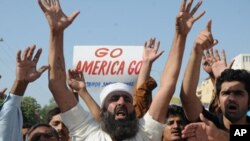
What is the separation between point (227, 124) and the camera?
424cm

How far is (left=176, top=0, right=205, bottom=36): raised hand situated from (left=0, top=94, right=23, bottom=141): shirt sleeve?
5.44 ft

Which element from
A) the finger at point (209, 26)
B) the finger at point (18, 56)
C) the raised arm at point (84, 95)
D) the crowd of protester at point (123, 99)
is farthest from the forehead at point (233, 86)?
the finger at point (18, 56)

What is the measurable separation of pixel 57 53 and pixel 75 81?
1.63 feet

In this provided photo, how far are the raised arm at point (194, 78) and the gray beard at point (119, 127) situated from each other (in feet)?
1.65

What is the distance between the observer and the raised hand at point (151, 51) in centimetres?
557

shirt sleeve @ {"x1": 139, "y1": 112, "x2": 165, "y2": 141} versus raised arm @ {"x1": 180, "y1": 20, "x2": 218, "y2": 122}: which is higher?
raised arm @ {"x1": 180, "y1": 20, "x2": 218, "y2": 122}

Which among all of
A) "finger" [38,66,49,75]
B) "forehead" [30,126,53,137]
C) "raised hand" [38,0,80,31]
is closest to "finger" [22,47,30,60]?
"finger" [38,66,49,75]

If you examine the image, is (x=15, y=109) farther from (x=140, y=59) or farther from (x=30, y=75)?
(x=140, y=59)

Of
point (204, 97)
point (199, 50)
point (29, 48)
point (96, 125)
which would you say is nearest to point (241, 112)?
point (199, 50)

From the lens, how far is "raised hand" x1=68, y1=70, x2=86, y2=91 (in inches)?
196

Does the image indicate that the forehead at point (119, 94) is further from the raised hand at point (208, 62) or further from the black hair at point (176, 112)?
the raised hand at point (208, 62)

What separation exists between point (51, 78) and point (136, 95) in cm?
115

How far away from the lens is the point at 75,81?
5.02m

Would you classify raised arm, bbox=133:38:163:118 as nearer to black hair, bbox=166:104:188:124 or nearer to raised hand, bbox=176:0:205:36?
black hair, bbox=166:104:188:124
